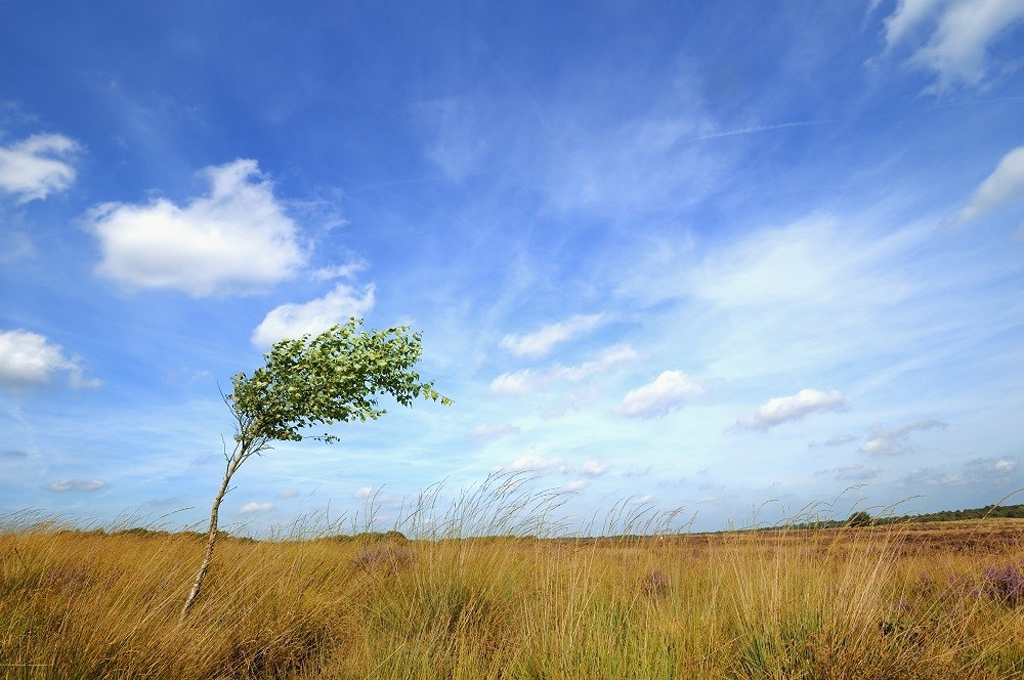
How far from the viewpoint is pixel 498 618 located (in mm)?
5219

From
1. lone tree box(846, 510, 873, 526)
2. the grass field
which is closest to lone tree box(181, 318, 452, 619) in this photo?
the grass field

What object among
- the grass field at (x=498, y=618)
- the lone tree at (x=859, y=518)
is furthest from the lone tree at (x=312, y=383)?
the lone tree at (x=859, y=518)

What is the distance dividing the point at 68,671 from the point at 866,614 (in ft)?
15.8

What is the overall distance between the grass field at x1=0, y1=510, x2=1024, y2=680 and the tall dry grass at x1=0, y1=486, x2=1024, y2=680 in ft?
0.07

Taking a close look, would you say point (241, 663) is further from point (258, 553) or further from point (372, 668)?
point (258, 553)

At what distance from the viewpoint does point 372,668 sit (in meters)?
3.78

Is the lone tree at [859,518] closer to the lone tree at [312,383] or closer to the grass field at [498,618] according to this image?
the grass field at [498,618]

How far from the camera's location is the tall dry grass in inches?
135

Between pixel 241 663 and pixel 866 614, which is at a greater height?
pixel 866 614

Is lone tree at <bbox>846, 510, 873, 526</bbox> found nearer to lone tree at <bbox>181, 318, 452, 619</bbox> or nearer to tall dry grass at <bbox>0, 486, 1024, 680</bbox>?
tall dry grass at <bbox>0, 486, 1024, 680</bbox>

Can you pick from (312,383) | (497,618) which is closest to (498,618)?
(497,618)

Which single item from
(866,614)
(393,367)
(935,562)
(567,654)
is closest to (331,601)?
(393,367)

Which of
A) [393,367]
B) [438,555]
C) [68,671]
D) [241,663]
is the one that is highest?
[393,367]

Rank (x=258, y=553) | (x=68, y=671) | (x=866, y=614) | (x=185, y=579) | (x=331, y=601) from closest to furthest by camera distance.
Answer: (x=68, y=671) → (x=866, y=614) → (x=331, y=601) → (x=185, y=579) → (x=258, y=553)
